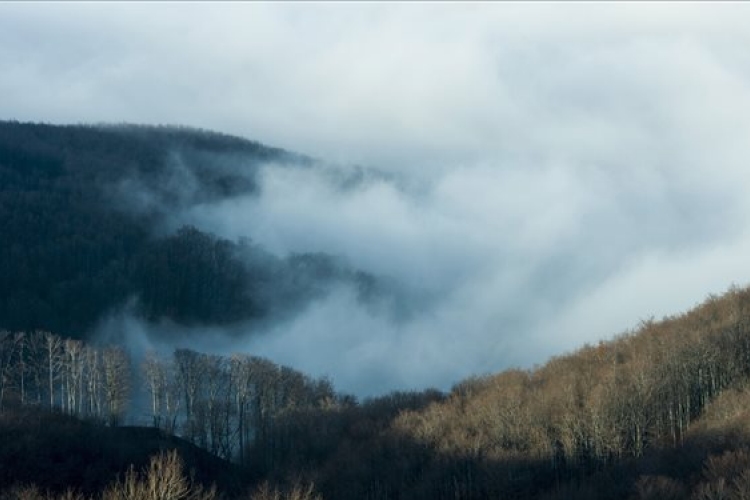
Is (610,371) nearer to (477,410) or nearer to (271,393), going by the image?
(477,410)

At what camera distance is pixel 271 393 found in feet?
372

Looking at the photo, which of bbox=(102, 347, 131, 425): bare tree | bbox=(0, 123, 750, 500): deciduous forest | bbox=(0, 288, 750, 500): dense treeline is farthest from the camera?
bbox=(102, 347, 131, 425): bare tree

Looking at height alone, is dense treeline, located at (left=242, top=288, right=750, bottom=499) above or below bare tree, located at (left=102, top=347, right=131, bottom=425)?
below

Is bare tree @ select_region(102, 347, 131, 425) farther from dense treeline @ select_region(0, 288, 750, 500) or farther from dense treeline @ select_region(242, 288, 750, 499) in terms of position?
dense treeline @ select_region(242, 288, 750, 499)

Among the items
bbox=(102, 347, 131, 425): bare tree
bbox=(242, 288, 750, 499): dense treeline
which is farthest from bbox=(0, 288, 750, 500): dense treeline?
bbox=(102, 347, 131, 425): bare tree

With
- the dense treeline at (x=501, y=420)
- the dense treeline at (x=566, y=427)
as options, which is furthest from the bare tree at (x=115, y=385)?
the dense treeline at (x=566, y=427)

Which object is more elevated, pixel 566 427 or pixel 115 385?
pixel 115 385

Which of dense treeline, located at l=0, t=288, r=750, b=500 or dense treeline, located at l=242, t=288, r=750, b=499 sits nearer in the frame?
dense treeline, located at l=0, t=288, r=750, b=500

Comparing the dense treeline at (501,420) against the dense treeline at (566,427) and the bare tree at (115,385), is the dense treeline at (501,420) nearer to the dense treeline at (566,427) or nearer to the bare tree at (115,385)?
the dense treeline at (566,427)

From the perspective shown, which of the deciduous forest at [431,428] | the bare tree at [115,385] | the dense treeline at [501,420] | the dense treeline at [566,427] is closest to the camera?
the deciduous forest at [431,428]

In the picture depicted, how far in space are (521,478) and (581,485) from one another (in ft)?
24.4

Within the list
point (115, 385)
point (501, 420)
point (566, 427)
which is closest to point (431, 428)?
point (501, 420)

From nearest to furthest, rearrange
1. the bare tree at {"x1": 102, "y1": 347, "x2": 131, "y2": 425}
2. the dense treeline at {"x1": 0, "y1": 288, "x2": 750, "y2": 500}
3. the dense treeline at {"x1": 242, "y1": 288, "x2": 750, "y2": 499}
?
the dense treeline at {"x1": 0, "y1": 288, "x2": 750, "y2": 500}, the dense treeline at {"x1": 242, "y1": 288, "x2": 750, "y2": 499}, the bare tree at {"x1": 102, "y1": 347, "x2": 131, "y2": 425}

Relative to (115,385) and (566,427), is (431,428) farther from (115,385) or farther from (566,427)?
(115,385)
